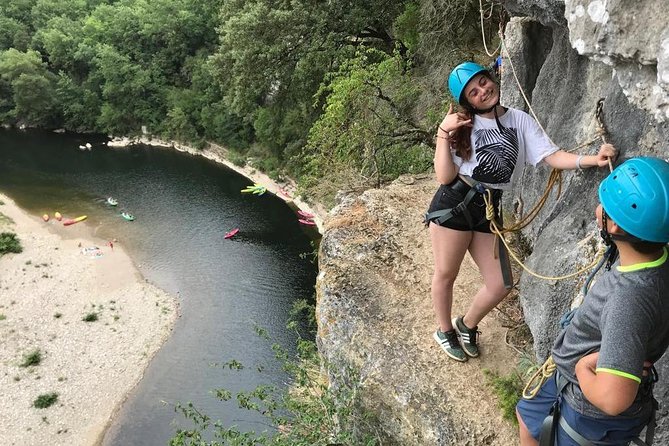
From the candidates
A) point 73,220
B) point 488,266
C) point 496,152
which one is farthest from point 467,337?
point 73,220

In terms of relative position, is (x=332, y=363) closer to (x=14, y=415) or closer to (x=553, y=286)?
(x=553, y=286)

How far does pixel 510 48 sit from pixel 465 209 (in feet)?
7.76

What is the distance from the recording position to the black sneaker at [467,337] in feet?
12.5

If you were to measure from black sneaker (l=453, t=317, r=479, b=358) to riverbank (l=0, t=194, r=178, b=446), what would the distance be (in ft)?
39.4

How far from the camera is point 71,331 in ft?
53.9

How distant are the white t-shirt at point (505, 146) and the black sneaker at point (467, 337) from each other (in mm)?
1288

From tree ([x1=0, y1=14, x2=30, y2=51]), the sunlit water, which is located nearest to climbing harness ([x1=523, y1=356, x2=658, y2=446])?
the sunlit water

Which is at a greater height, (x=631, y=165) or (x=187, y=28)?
(x=631, y=165)

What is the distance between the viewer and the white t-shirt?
9.34ft

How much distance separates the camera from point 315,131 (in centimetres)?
1076

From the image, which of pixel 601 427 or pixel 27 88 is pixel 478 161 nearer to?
pixel 601 427

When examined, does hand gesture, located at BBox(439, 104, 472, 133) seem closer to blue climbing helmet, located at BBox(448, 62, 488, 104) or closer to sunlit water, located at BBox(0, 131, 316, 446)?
blue climbing helmet, located at BBox(448, 62, 488, 104)

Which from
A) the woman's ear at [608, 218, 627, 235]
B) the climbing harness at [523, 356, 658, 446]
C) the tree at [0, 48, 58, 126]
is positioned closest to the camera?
the woman's ear at [608, 218, 627, 235]

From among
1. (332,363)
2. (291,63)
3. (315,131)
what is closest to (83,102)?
(291,63)
